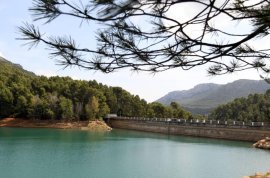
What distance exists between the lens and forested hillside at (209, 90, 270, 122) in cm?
7912

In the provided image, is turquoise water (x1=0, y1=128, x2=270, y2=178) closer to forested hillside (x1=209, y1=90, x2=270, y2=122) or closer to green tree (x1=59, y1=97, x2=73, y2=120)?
green tree (x1=59, y1=97, x2=73, y2=120)

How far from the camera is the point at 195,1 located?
3.63m

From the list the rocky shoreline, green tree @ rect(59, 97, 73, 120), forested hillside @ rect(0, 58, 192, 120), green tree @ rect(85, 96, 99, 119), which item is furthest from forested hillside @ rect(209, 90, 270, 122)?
green tree @ rect(59, 97, 73, 120)

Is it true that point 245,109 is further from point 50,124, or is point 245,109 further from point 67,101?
point 50,124

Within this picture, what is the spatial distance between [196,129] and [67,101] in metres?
24.7

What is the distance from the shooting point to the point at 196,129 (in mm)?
55438

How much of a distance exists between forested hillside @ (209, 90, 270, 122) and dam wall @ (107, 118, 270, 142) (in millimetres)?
23327

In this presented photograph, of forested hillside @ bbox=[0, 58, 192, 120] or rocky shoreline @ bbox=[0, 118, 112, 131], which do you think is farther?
forested hillside @ bbox=[0, 58, 192, 120]

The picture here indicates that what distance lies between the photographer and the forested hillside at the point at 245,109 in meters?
79.1

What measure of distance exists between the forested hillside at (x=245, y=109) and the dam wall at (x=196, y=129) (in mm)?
23327

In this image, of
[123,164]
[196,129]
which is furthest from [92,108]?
[123,164]

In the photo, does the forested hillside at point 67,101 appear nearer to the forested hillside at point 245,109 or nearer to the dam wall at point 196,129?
the dam wall at point 196,129

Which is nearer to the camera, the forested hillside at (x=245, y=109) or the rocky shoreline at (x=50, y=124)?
the rocky shoreline at (x=50, y=124)

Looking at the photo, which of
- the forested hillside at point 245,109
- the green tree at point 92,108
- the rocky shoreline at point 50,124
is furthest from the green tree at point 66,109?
the forested hillside at point 245,109
